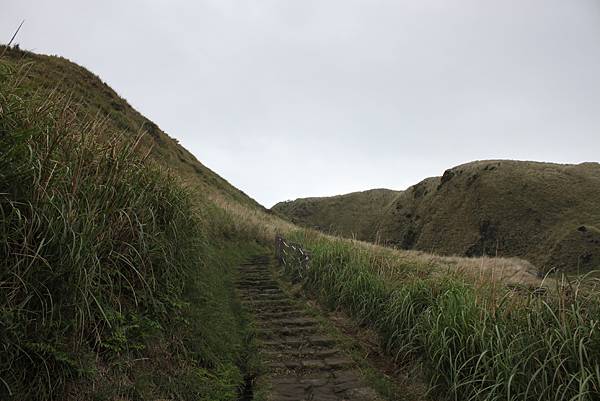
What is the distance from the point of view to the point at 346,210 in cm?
9806

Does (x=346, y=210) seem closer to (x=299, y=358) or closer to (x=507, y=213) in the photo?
(x=507, y=213)

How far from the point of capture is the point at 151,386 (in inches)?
129

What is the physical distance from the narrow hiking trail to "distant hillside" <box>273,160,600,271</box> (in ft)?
119

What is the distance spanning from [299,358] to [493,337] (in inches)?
98.0

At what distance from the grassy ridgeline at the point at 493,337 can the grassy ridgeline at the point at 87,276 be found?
2.16 meters

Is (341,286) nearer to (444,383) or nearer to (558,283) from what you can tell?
(444,383)

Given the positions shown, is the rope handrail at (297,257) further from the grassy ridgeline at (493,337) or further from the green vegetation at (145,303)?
the grassy ridgeline at (493,337)

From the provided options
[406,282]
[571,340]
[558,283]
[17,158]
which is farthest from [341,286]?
[17,158]

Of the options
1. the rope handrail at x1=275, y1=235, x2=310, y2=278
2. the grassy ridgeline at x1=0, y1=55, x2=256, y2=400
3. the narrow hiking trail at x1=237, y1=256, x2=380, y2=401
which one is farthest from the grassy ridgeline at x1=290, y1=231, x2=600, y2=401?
the rope handrail at x1=275, y1=235, x2=310, y2=278

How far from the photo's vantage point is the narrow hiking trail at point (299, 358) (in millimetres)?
4109

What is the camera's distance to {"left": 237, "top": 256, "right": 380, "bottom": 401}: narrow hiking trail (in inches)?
162

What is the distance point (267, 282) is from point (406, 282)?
4701 mm

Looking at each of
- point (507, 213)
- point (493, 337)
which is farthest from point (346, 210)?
point (493, 337)

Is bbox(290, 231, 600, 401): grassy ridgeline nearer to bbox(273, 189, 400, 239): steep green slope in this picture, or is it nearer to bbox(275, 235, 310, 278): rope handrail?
bbox(275, 235, 310, 278): rope handrail
